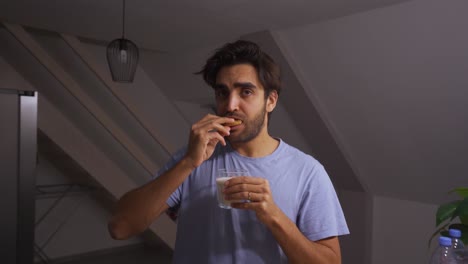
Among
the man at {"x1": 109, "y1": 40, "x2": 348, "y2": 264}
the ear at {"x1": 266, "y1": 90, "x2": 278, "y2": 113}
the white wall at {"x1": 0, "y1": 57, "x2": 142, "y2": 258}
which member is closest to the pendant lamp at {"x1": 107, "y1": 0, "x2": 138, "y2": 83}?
the man at {"x1": 109, "y1": 40, "x2": 348, "y2": 264}

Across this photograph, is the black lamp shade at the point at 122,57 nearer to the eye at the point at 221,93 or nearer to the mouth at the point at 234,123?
the eye at the point at 221,93

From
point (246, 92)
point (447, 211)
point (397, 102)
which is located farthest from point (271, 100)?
point (397, 102)

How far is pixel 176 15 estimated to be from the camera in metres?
2.84

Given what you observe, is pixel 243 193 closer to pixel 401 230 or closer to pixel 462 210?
pixel 462 210

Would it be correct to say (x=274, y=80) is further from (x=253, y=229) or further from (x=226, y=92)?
(x=253, y=229)

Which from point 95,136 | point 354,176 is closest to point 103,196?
point 95,136

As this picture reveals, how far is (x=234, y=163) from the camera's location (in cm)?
126

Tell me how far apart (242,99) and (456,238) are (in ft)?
2.41

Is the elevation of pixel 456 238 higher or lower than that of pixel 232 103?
lower

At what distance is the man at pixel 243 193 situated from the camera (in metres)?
1.06

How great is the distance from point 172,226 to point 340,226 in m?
3.22

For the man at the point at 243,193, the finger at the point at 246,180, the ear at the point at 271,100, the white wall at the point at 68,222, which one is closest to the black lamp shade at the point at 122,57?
the man at the point at 243,193

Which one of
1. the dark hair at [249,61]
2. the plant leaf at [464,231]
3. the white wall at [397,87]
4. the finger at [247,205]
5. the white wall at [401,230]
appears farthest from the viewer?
the white wall at [401,230]

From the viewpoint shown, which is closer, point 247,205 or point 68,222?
point 247,205
